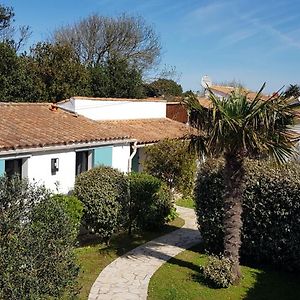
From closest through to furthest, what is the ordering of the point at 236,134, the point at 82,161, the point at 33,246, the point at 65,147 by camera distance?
1. the point at 33,246
2. the point at 236,134
3. the point at 65,147
4. the point at 82,161

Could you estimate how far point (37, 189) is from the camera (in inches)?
291

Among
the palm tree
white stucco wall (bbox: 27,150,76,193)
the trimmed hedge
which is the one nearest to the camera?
the palm tree

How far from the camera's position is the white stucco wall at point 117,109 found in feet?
69.4

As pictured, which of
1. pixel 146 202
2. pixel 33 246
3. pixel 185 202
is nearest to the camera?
pixel 33 246

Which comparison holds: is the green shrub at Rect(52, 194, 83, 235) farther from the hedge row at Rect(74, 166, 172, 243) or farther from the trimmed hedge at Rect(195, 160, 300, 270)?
the trimmed hedge at Rect(195, 160, 300, 270)

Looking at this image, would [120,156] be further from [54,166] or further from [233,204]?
[233,204]

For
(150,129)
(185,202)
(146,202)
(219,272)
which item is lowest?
(219,272)

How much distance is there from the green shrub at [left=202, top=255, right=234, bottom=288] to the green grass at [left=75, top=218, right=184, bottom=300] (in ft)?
10.2

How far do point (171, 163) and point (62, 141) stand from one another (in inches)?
246

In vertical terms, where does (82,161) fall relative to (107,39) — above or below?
below

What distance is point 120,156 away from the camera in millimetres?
18312

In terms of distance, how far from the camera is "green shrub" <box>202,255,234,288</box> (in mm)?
11305

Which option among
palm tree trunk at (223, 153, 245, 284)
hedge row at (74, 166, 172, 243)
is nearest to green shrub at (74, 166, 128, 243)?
hedge row at (74, 166, 172, 243)

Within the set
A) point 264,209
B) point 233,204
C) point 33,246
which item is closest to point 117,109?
point 264,209
